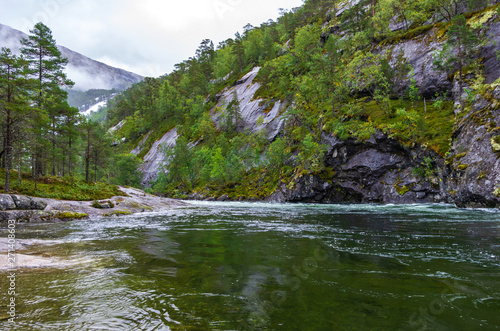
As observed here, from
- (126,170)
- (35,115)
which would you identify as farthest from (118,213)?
(126,170)

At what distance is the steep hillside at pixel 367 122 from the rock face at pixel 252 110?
0.46m

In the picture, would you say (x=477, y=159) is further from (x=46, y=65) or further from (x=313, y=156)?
(x=46, y=65)

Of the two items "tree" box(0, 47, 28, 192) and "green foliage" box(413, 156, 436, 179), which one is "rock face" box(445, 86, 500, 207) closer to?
"green foliage" box(413, 156, 436, 179)

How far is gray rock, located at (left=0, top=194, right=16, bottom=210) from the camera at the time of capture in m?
19.2

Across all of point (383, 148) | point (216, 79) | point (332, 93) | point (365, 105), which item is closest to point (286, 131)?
point (332, 93)

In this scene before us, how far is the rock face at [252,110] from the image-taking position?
75.5 metres

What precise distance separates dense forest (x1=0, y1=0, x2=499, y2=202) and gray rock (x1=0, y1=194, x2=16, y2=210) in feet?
7.25

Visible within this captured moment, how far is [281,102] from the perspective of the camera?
3083 inches

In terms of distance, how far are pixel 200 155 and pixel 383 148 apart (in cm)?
5518

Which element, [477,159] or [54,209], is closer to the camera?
[54,209]

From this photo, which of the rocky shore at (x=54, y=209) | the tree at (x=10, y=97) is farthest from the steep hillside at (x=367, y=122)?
the tree at (x=10, y=97)

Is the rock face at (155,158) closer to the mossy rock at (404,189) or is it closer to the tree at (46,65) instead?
the tree at (46,65)

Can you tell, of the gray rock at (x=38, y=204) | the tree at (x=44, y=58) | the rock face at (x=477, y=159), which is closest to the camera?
the gray rock at (x=38, y=204)

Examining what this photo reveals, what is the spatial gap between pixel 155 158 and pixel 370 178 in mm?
81102
